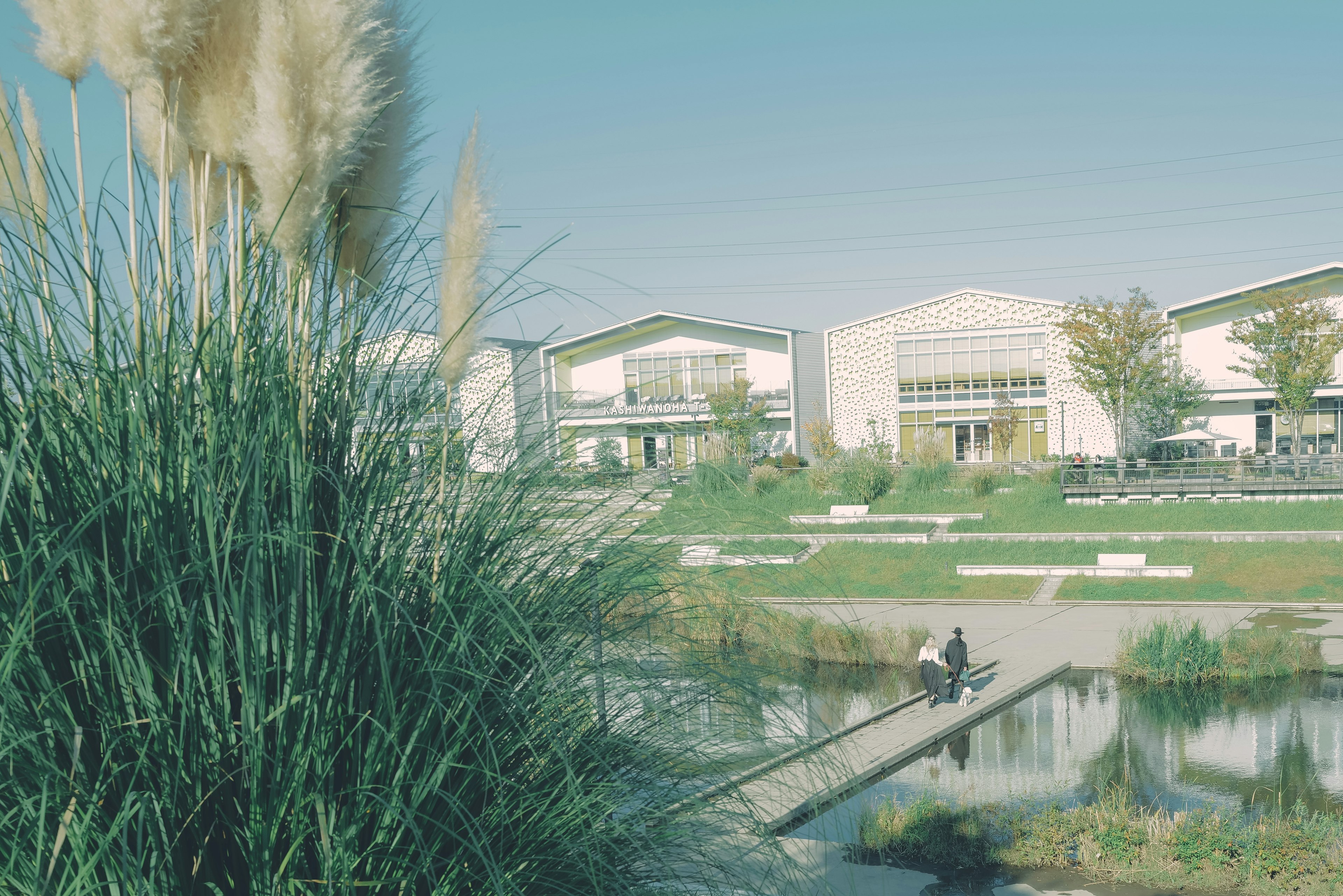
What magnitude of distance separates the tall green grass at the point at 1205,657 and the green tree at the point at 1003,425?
29892mm

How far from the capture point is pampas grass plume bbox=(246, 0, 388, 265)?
2.36m

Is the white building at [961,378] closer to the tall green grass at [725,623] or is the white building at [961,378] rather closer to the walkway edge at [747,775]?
the tall green grass at [725,623]

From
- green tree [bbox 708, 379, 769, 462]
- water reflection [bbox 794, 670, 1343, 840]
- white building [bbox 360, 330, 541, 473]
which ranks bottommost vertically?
water reflection [bbox 794, 670, 1343, 840]

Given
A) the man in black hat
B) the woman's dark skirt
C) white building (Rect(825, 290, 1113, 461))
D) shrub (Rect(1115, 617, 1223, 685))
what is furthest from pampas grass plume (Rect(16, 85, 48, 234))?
white building (Rect(825, 290, 1113, 461))

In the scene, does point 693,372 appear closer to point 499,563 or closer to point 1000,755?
point 1000,755

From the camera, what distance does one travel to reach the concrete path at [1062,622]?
1564cm

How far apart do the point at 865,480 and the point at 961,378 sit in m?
20.4

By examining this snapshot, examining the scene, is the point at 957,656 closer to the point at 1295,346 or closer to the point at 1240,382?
the point at 1295,346

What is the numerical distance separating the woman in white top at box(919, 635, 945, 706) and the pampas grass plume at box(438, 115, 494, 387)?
10923 mm

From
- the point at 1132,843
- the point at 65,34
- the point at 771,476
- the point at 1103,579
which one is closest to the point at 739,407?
the point at 771,476

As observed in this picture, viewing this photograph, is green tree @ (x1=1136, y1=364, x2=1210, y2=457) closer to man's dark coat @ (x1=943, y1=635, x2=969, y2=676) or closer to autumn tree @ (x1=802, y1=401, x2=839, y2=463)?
autumn tree @ (x1=802, y1=401, x2=839, y2=463)

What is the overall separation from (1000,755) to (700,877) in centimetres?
897

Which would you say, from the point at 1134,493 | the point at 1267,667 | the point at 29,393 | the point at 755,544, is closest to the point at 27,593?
the point at 29,393

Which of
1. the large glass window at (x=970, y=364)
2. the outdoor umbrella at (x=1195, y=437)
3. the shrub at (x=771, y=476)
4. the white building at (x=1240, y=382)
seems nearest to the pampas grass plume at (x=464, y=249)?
the shrub at (x=771, y=476)
